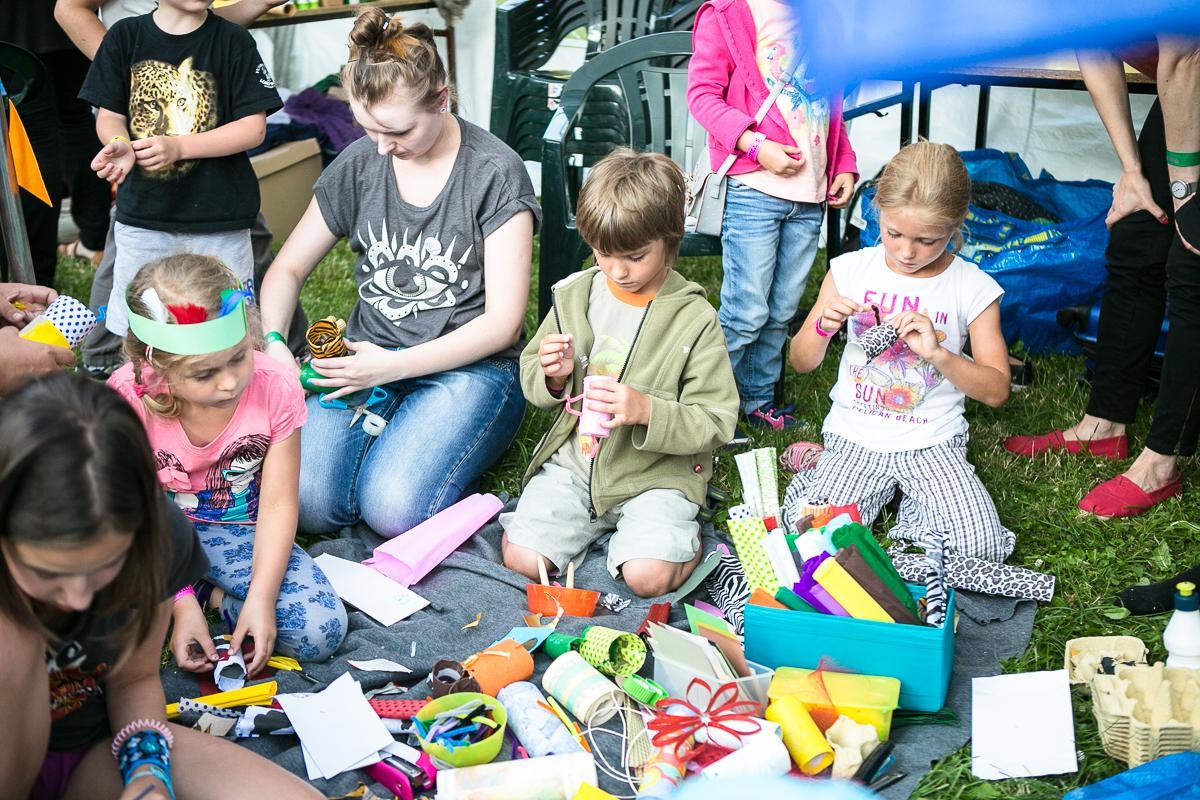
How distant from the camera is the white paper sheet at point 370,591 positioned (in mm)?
2660

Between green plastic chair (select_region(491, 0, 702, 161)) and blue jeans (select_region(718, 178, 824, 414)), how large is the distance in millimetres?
1442

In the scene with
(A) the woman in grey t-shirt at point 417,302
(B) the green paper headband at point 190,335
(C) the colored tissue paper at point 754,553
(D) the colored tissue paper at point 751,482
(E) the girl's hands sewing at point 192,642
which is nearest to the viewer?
(B) the green paper headband at point 190,335

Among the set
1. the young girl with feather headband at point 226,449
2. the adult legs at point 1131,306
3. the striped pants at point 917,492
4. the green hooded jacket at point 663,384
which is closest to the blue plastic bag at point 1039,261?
the adult legs at point 1131,306

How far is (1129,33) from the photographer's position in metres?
0.86

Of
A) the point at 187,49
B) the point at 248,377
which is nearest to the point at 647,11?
the point at 187,49

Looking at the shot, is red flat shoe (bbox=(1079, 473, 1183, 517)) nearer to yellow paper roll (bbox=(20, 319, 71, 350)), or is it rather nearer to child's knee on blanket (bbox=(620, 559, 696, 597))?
child's knee on blanket (bbox=(620, 559, 696, 597))

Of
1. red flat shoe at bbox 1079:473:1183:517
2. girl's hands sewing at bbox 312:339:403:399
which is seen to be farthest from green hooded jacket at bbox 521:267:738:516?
red flat shoe at bbox 1079:473:1183:517

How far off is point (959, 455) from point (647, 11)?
2.72 meters

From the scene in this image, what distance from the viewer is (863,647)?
2.23 meters

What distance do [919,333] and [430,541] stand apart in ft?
4.01

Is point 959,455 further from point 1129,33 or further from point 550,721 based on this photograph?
point 1129,33

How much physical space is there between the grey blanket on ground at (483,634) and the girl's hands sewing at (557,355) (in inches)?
17.9

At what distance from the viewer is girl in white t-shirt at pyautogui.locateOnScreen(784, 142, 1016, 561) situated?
2752 millimetres

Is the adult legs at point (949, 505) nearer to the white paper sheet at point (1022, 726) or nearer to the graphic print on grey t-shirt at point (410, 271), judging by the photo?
the white paper sheet at point (1022, 726)
